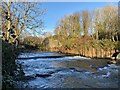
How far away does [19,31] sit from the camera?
14836 mm

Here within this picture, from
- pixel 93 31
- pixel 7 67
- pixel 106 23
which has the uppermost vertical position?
pixel 106 23

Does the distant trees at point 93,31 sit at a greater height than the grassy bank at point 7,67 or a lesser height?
greater

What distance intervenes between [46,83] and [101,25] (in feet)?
91.2

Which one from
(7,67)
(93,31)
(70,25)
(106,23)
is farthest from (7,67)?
(70,25)

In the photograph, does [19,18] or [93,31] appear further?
[93,31]

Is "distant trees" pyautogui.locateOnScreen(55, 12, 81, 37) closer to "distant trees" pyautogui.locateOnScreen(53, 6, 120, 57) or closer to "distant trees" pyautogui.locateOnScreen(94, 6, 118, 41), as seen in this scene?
"distant trees" pyautogui.locateOnScreen(53, 6, 120, 57)

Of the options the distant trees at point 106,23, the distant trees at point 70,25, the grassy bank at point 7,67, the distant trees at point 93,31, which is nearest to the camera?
the grassy bank at point 7,67

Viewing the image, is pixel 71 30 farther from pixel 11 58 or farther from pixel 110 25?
pixel 11 58

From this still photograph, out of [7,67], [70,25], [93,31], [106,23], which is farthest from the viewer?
[70,25]

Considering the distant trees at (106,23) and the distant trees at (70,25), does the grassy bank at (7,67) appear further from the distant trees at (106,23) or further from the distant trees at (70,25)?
the distant trees at (70,25)

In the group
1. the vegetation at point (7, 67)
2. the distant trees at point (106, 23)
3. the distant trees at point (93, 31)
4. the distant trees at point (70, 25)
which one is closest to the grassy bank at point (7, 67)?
the vegetation at point (7, 67)

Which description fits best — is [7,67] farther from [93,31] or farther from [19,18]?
[93,31]

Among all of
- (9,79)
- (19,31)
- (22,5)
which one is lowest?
(9,79)

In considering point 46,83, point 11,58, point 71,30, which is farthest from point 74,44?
point 11,58
